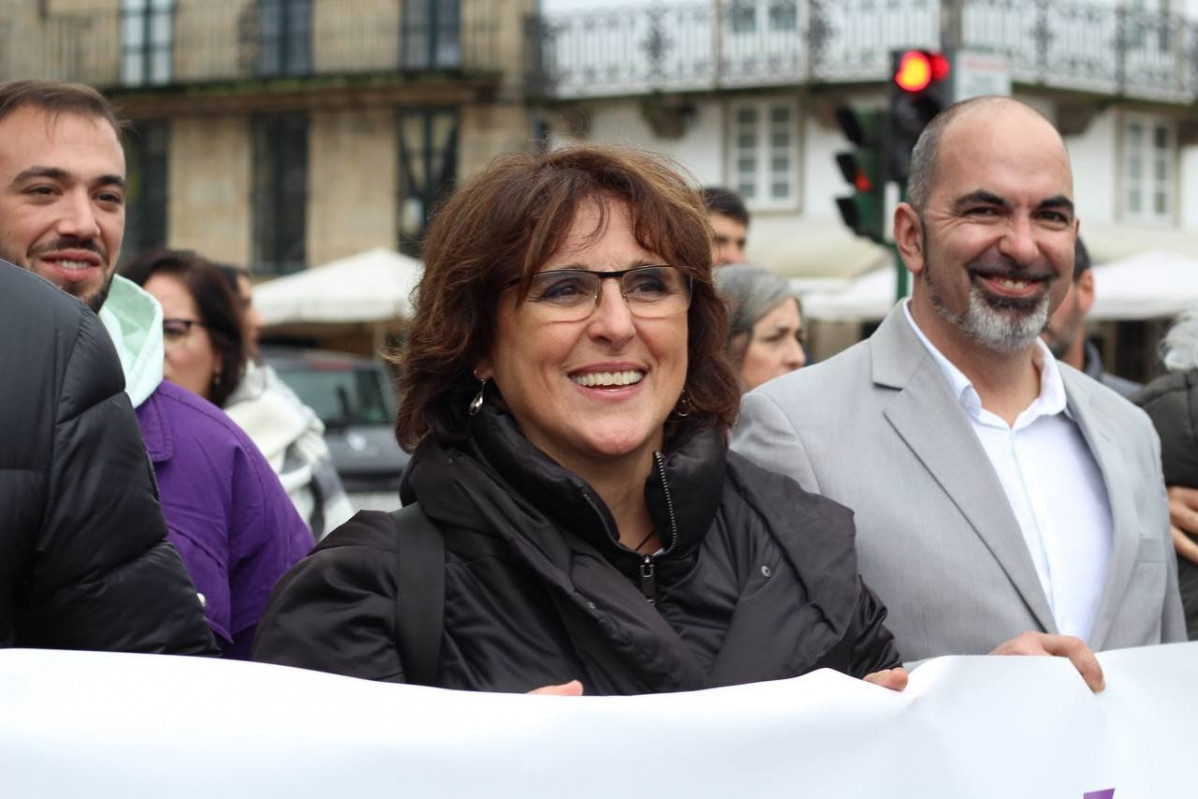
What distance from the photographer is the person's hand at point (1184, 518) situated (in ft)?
12.1

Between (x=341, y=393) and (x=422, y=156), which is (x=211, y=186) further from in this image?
(x=341, y=393)

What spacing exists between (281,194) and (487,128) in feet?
12.2

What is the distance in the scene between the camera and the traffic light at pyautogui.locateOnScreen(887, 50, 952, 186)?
8906mm

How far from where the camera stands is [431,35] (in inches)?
1115

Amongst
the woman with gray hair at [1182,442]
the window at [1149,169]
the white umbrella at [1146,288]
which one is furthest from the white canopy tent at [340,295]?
the woman with gray hair at [1182,442]

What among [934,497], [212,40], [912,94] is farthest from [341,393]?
[212,40]

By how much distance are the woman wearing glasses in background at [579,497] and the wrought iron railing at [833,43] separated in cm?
2364

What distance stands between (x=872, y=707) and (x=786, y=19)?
24.9 metres

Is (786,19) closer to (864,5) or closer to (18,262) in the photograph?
(864,5)

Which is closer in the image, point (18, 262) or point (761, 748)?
point (761, 748)

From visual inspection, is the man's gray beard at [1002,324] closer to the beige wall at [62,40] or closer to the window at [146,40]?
the window at [146,40]

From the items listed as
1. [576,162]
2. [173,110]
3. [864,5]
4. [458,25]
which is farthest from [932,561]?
[173,110]

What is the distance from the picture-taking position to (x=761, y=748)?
2520 mm

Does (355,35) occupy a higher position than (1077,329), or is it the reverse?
(355,35)
